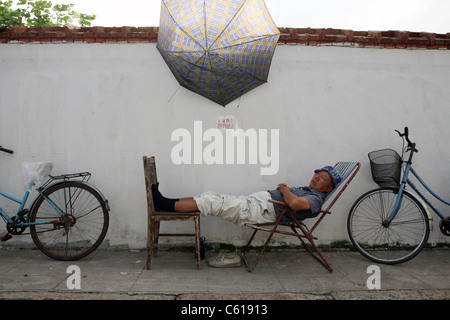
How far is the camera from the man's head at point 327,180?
12.6ft

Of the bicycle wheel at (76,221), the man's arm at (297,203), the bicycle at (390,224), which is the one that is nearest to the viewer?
the man's arm at (297,203)

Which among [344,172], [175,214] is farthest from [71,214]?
[344,172]

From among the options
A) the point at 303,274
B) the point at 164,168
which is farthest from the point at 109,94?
the point at 303,274

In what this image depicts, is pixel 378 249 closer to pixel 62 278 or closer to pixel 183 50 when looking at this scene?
pixel 183 50

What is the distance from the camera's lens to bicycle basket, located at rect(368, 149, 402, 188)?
409 cm

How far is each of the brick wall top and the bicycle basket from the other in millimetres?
1572

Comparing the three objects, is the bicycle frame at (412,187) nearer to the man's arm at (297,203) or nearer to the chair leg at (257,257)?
the man's arm at (297,203)

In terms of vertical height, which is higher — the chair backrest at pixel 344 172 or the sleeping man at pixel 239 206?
the chair backrest at pixel 344 172

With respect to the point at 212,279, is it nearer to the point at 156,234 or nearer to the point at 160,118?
the point at 156,234

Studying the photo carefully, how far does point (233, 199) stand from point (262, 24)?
2.08 m

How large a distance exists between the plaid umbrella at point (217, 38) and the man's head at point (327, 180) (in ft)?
4.83

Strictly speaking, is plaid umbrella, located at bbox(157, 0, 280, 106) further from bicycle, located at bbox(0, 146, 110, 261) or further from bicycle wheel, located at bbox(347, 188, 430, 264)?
bicycle wheel, located at bbox(347, 188, 430, 264)

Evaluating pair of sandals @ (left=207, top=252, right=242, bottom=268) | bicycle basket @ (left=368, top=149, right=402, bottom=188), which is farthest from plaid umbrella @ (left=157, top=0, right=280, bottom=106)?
pair of sandals @ (left=207, top=252, right=242, bottom=268)

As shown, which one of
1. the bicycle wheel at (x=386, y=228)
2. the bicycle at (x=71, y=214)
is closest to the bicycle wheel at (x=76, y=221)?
the bicycle at (x=71, y=214)
